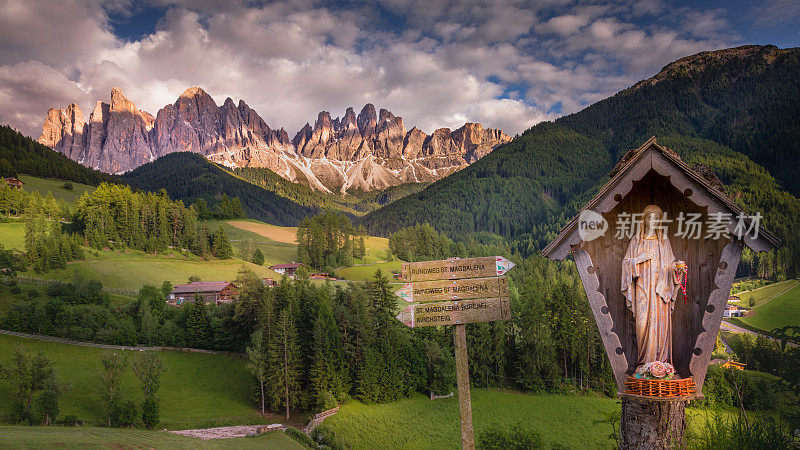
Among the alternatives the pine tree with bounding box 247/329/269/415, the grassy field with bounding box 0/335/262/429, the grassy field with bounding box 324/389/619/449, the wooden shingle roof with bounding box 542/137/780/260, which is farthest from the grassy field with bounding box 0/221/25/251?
the wooden shingle roof with bounding box 542/137/780/260

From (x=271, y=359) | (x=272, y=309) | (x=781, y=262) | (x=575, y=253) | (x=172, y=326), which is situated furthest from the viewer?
(x=781, y=262)

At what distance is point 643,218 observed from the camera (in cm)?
581

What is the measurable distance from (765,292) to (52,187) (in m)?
186

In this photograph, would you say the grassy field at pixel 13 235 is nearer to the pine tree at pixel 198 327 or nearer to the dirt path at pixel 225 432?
the pine tree at pixel 198 327

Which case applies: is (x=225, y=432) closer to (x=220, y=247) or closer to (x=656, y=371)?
(x=656, y=371)

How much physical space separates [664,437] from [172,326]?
55647 mm

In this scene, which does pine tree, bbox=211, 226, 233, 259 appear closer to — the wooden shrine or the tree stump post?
the wooden shrine

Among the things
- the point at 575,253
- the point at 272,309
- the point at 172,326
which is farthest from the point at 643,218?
the point at 172,326

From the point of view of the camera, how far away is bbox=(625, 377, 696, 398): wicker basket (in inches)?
200

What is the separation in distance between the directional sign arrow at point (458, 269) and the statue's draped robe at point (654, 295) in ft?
7.28

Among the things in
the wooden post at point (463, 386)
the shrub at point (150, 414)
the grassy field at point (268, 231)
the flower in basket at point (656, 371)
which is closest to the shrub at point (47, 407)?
the shrub at point (150, 414)

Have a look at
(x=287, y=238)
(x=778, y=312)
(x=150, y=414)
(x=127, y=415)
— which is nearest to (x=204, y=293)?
(x=127, y=415)

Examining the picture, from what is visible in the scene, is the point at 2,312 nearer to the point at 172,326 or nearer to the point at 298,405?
the point at 172,326

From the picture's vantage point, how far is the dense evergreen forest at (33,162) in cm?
11869
